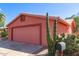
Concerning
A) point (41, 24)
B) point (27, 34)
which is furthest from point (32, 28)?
point (41, 24)

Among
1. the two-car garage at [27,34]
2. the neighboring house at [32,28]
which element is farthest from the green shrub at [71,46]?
the two-car garage at [27,34]

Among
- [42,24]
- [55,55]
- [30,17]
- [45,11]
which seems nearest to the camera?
[55,55]

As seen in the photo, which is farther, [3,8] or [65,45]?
[3,8]

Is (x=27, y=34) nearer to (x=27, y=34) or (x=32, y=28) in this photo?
(x=27, y=34)

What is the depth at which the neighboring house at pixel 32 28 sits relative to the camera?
453 inches

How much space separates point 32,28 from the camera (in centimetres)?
1327

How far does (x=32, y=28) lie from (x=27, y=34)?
2.48 feet

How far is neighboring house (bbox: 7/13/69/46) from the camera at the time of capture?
11.5m

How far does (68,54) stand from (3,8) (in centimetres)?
457

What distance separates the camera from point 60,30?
11.1 meters

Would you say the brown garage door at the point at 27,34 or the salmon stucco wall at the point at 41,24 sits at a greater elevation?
the salmon stucco wall at the point at 41,24

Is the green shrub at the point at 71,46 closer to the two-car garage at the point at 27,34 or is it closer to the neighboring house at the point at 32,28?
the neighboring house at the point at 32,28

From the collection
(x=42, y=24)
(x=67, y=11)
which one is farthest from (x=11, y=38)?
(x=67, y=11)

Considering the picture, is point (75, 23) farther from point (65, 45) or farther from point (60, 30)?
point (65, 45)
